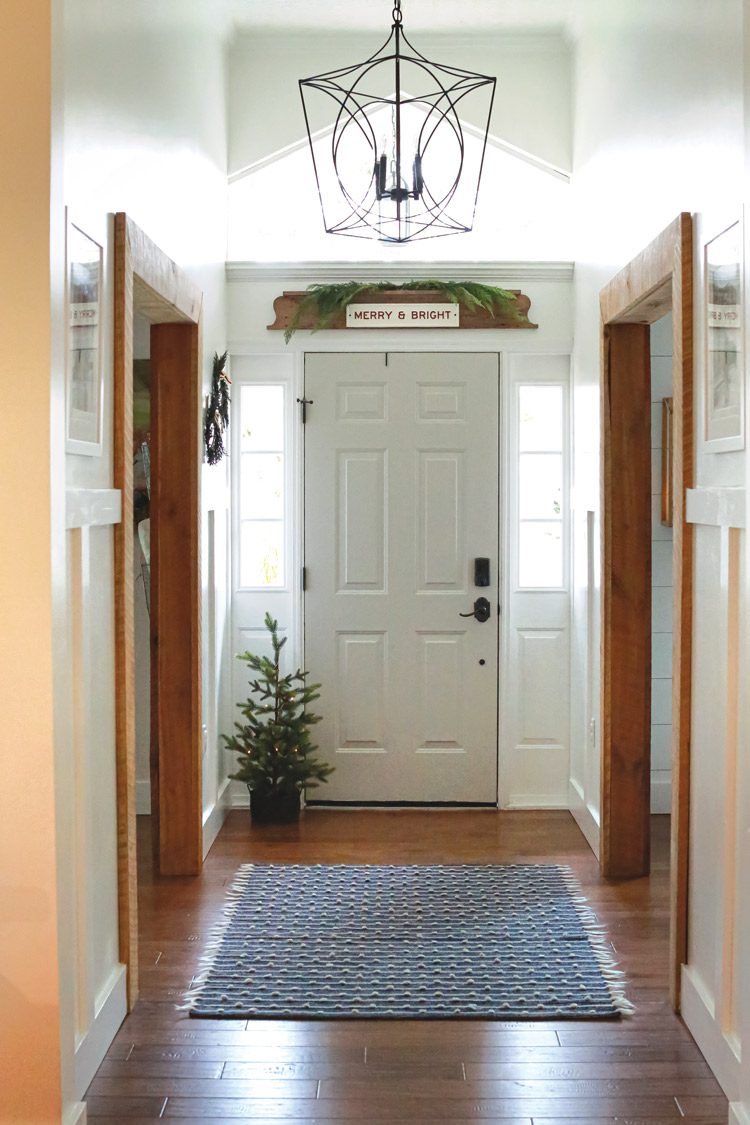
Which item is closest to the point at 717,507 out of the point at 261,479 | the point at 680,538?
the point at 680,538

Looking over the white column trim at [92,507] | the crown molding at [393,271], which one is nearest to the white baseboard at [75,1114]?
the white column trim at [92,507]

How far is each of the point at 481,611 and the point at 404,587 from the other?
407mm

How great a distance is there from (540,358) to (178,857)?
117 inches

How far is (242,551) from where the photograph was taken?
604 centimetres

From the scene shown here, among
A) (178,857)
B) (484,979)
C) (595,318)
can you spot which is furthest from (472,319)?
(484,979)

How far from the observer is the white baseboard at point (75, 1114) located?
2.72 m

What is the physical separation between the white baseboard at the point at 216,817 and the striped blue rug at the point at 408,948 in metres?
0.31

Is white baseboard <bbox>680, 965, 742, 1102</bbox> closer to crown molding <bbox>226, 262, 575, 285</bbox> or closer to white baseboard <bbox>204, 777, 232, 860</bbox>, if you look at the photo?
white baseboard <bbox>204, 777, 232, 860</bbox>

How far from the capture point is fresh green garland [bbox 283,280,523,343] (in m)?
5.85

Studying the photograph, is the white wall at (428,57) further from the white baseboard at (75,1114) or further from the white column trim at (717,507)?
the white baseboard at (75,1114)

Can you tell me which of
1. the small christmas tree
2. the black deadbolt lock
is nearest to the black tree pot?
the small christmas tree

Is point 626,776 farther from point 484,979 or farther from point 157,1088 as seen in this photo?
point 157,1088

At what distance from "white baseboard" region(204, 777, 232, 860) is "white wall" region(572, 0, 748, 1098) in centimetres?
236

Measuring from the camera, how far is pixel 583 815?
218 inches
